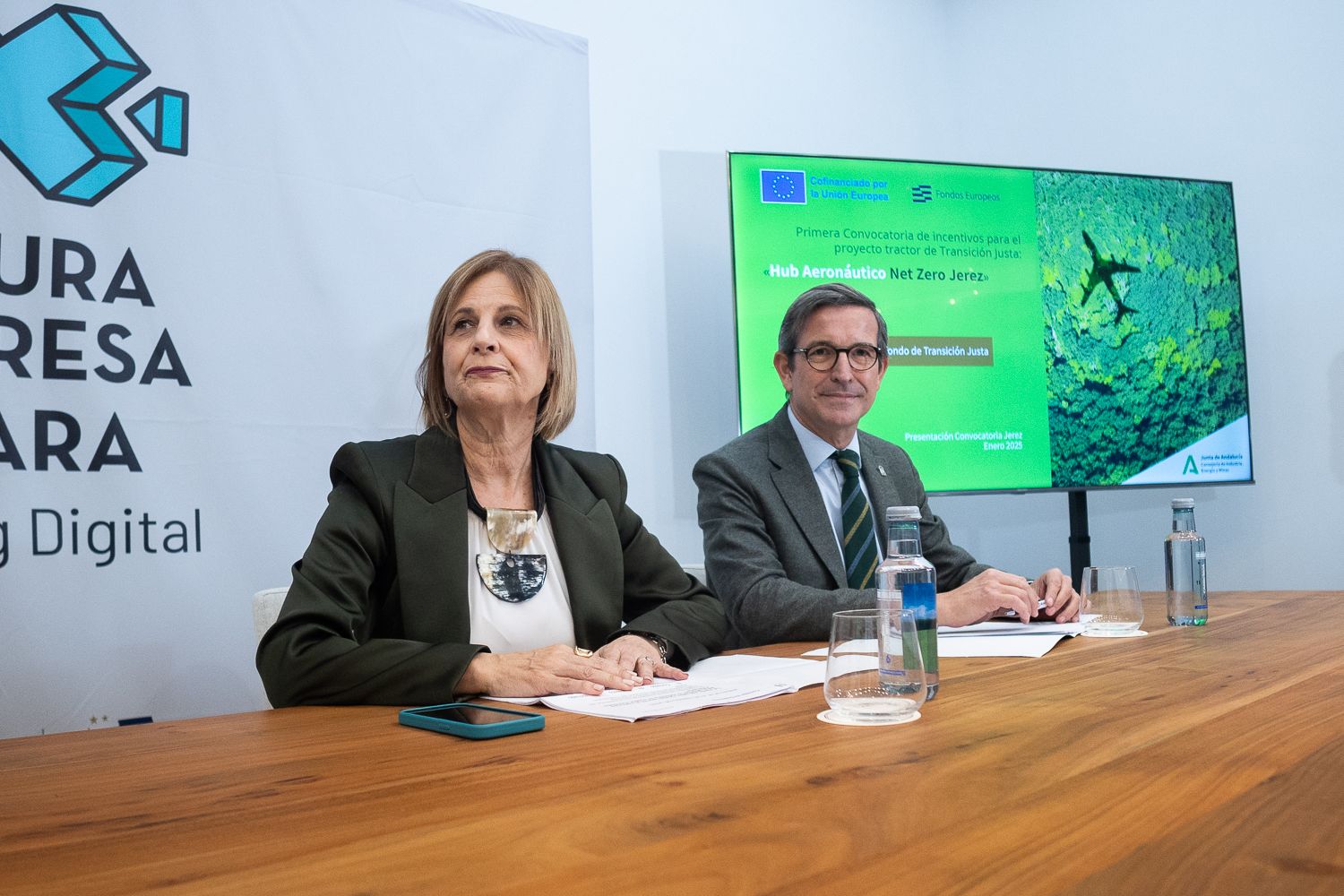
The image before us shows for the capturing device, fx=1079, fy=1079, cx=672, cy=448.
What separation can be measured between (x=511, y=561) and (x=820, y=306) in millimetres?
1129

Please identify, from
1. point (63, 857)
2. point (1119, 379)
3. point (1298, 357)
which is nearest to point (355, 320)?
point (63, 857)

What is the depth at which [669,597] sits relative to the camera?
1.86 metres

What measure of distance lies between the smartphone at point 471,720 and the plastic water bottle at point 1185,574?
1.26m

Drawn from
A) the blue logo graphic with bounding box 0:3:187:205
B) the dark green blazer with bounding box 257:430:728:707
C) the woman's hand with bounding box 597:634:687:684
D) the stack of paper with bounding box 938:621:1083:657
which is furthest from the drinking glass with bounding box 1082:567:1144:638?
the blue logo graphic with bounding box 0:3:187:205

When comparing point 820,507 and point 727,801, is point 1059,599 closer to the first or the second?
point 820,507

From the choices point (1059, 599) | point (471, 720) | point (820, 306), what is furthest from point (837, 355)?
point (471, 720)

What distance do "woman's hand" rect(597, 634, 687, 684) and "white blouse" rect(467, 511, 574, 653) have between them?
205mm

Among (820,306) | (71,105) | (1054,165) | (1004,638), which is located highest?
(1054,165)

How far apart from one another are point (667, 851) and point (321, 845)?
0.75ft

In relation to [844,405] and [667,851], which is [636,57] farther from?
[667,851]

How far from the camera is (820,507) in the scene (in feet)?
7.50

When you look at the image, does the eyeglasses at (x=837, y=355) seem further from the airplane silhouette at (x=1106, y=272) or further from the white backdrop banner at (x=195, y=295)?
the airplane silhouette at (x=1106, y=272)

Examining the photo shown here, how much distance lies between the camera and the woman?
137cm

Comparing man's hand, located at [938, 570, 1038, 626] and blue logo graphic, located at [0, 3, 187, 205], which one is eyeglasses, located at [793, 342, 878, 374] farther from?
blue logo graphic, located at [0, 3, 187, 205]
